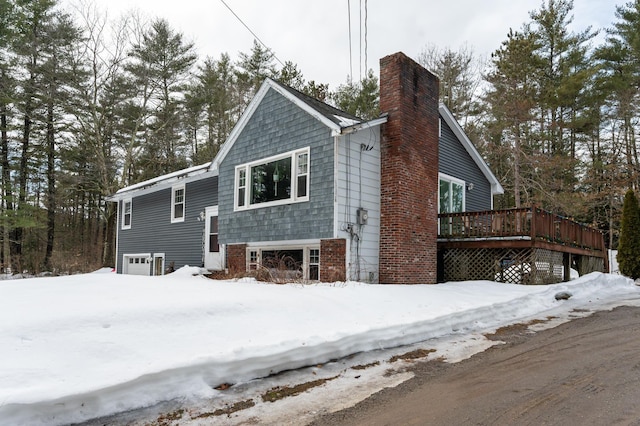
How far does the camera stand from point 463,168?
15.2 metres

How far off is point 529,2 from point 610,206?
13.6 meters

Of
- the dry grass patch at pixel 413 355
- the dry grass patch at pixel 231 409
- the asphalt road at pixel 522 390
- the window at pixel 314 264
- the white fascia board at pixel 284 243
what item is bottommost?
the dry grass patch at pixel 413 355

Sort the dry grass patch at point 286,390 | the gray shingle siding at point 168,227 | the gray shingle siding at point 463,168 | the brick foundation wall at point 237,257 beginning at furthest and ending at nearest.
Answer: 1. the gray shingle siding at point 168,227
2. the gray shingle siding at point 463,168
3. the brick foundation wall at point 237,257
4. the dry grass patch at point 286,390

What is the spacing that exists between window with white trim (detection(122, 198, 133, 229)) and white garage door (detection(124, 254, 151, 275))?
59.7 inches

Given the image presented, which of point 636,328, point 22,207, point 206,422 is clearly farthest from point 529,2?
point 22,207

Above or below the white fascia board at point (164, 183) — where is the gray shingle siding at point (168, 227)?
below

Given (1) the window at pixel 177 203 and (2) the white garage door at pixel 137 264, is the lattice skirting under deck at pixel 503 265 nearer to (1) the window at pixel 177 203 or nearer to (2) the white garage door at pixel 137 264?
(1) the window at pixel 177 203

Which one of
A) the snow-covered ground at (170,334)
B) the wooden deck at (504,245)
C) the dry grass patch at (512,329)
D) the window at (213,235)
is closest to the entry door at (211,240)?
the window at (213,235)

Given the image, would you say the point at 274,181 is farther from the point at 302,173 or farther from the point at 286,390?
the point at 286,390

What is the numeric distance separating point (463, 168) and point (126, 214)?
1552 centimetres

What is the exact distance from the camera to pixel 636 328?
6871 millimetres

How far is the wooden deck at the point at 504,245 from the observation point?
1091 cm

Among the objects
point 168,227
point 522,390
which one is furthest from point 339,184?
point 168,227

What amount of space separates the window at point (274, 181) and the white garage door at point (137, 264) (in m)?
7.79
